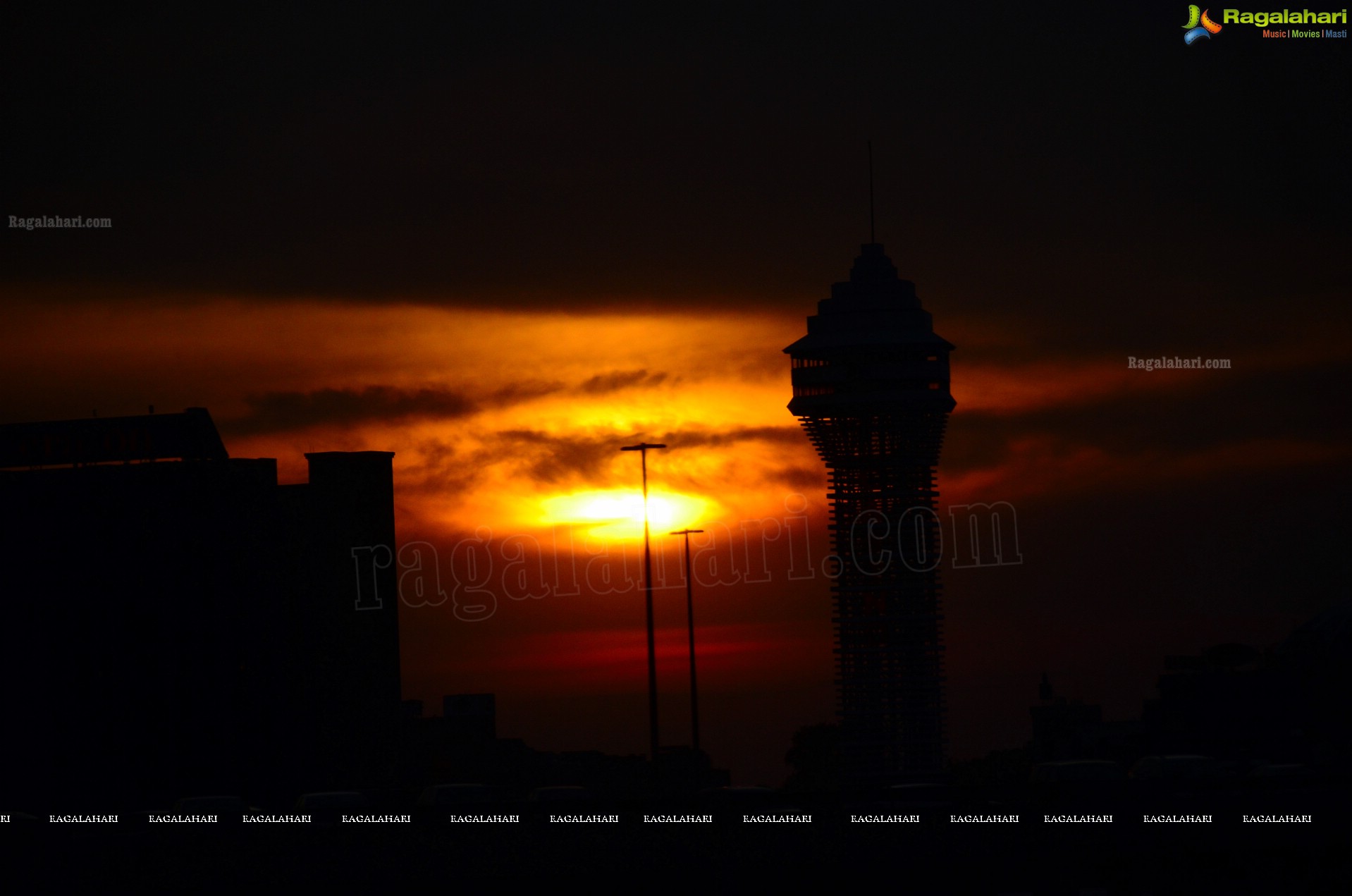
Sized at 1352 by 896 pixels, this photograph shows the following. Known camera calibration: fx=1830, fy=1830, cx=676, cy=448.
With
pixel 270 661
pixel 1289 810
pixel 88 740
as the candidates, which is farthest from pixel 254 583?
pixel 1289 810

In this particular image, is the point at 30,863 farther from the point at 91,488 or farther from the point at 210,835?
the point at 91,488

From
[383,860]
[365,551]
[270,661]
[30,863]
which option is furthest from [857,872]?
[365,551]

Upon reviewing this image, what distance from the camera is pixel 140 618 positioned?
4515 inches

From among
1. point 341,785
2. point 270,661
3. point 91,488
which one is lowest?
point 341,785

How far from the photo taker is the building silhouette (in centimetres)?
11256

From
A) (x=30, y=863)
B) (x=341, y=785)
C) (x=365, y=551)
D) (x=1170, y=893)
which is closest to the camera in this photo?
(x=30, y=863)

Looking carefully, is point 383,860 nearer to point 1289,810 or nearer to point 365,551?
point 1289,810

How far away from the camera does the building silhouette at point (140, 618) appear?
113 meters

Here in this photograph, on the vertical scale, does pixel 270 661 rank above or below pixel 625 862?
above

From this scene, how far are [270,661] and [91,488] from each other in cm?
1552

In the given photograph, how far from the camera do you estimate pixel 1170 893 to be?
45438 millimetres

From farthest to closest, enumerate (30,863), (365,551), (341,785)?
(365,551)
(341,785)
(30,863)

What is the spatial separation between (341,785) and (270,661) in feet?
140

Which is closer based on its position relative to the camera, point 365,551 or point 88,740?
point 88,740
